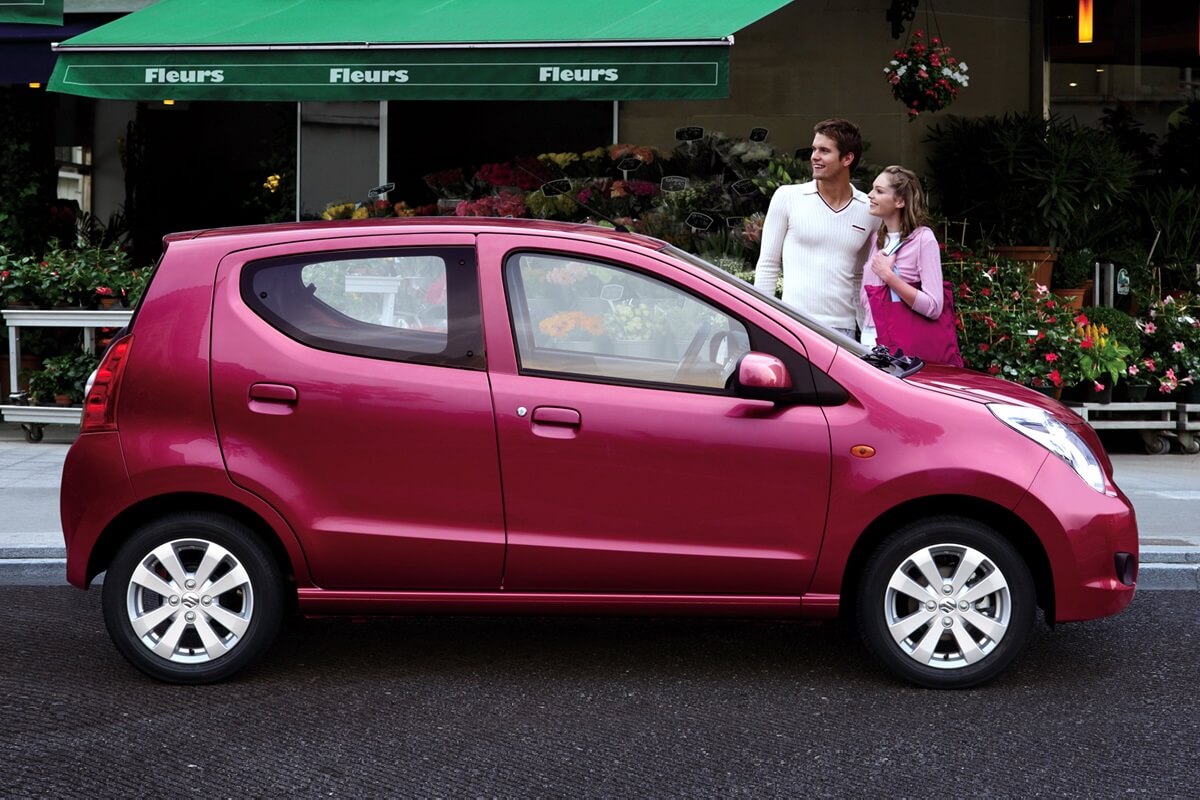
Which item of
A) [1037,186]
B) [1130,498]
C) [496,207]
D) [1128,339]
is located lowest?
[1130,498]

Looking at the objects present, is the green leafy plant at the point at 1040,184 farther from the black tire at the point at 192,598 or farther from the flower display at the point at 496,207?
the black tire at the point at 192,598

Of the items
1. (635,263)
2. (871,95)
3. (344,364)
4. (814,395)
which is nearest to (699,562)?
(814,395)

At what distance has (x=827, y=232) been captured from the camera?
733 centimetres

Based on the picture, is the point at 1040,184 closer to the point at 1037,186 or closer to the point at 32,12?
the point at 1037,186

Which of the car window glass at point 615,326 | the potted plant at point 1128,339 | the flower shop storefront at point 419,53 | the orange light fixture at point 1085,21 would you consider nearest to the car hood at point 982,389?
the car window glass at point 615,326

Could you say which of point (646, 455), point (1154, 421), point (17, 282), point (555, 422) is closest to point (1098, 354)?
point (1154, 421)

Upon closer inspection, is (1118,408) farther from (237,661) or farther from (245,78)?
(237,661)

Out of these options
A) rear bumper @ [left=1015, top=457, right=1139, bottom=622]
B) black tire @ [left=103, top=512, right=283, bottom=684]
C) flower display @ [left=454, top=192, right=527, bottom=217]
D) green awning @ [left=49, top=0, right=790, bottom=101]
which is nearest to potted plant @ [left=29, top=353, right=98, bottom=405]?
green awning @ [left=49, top=0, right=790, bottom=101]

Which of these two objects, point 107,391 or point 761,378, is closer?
point 761,378

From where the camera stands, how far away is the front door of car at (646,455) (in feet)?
17.6

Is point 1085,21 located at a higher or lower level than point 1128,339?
higher

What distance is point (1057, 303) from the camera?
10906 millimetres

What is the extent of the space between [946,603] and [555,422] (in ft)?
4.96

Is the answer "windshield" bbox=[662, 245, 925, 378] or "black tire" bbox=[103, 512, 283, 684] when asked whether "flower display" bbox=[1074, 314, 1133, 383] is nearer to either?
"windshield" bbox=[662, 245, 925, 378]
